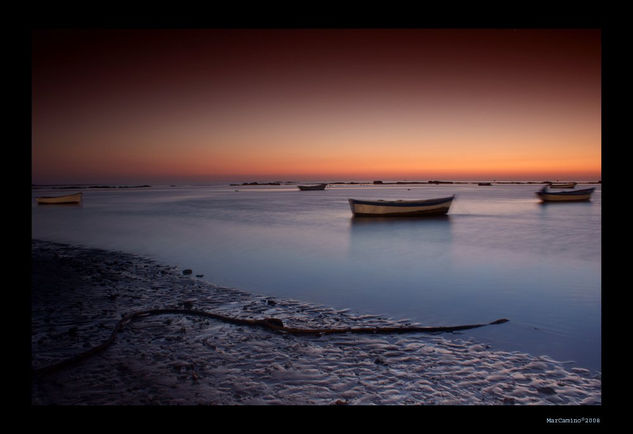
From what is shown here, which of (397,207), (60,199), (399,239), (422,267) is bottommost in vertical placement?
(422,267)

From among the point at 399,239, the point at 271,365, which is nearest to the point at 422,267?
the point at 399,239

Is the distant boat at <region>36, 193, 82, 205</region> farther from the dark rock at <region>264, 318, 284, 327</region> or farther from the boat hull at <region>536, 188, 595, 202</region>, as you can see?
the boat hull at <region>536, 188, 595, 202</region>

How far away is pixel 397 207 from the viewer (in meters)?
24.1

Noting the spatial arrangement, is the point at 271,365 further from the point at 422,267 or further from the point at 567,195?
the point at 567,195

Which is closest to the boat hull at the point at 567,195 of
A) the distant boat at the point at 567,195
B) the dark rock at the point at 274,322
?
the distant boat at the point at 567,195

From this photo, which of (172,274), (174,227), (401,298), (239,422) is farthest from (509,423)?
(174,227)

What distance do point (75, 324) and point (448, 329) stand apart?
5389 millimetres

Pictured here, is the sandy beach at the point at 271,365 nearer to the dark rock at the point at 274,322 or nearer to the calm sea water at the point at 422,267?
the dark rock at the point at 274,322

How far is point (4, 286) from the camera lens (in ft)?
7.06

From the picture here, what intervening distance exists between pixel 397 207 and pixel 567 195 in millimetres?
25493

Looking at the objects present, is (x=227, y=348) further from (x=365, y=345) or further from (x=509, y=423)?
(x=509, y=423)

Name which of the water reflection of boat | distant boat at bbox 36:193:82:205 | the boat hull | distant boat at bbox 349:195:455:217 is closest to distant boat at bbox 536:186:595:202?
the boat hull

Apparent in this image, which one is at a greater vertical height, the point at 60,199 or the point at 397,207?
the point at 60,199

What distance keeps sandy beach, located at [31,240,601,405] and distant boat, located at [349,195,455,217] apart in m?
18.4
